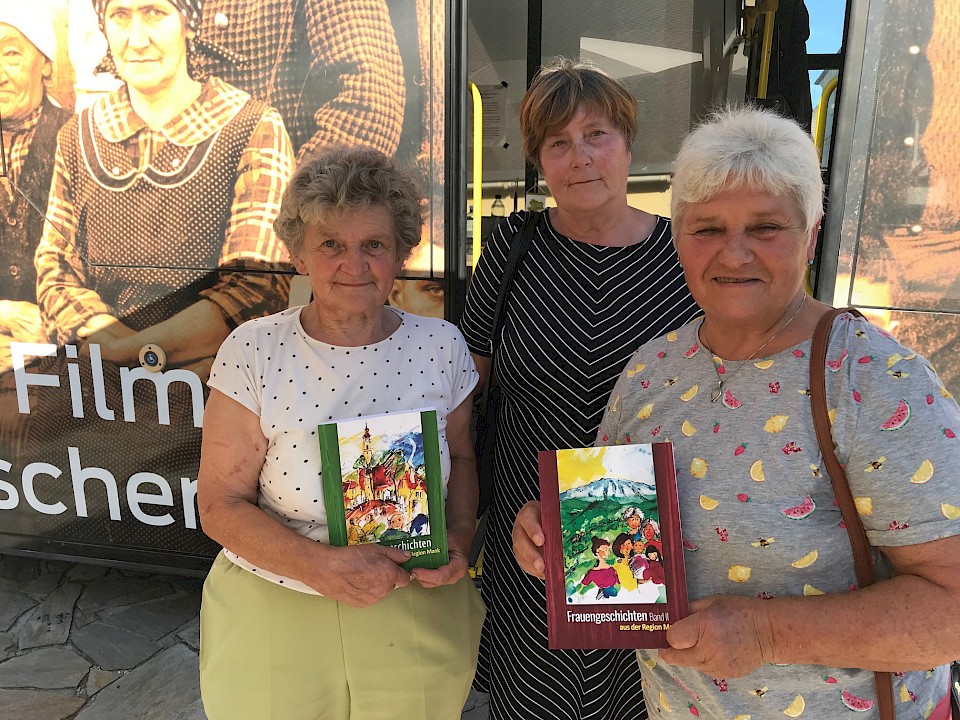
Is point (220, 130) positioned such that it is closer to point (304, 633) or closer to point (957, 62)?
Answer: point (304, 633)

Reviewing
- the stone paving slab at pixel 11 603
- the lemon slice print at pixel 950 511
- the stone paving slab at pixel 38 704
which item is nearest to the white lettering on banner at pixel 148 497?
the stone paving slab at pixel 38 704

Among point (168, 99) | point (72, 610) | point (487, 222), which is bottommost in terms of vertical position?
point (72, 610)

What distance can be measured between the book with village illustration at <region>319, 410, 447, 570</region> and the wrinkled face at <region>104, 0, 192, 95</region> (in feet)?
5.46

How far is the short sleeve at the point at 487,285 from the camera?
1.72 meters

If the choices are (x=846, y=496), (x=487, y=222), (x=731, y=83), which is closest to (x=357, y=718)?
(x=846, y=496)

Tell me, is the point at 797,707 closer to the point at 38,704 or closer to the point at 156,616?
the point at 38,704

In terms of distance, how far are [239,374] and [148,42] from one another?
1.53 metres

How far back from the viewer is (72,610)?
3.02 meters

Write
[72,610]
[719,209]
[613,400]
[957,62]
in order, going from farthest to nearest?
[72,610], [957,62], [613,400], [719,209]

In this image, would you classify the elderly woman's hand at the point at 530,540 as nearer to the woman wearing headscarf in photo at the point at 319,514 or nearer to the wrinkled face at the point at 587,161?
the woman wearing headscarf in photo at the point at 319,514

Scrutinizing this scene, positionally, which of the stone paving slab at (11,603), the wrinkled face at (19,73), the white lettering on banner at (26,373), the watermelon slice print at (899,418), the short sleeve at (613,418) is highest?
the wrinkled face at (19,73)

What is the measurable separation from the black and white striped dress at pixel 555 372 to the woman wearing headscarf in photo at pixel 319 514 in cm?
24

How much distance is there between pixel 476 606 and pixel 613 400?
594mm

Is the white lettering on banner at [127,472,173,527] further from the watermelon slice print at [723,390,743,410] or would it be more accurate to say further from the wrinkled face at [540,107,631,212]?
the watermelon slice print at [723,390,743,410]
